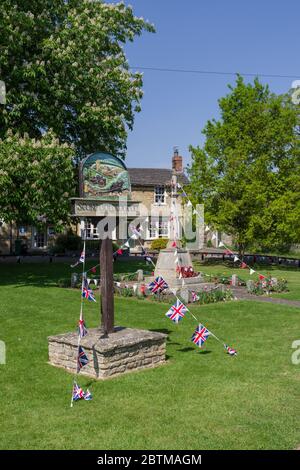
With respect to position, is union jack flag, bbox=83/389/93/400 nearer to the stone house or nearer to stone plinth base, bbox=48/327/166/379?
stone plinth base, bbox=48/327/166/379

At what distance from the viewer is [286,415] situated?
7535mm

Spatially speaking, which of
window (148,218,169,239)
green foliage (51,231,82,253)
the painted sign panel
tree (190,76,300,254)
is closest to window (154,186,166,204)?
window (148,218,169,239)

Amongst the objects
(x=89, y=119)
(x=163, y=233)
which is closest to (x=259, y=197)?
(x=89, y=119)

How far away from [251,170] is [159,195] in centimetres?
2069

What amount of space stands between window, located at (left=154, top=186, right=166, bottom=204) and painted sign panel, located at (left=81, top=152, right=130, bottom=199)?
1617 inches

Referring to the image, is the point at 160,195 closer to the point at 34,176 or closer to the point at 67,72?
the point at 67,72

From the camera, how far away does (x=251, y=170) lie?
32.2m

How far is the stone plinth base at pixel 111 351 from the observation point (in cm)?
924

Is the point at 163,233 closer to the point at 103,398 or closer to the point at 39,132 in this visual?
the point at 39,132

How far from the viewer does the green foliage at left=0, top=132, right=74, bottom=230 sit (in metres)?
19.5

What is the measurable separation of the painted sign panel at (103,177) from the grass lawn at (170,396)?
3.73 metres

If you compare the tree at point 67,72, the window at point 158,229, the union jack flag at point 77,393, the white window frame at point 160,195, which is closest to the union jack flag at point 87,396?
the union jack flag at point 77,393

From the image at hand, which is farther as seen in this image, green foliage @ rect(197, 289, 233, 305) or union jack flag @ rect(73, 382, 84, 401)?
green foliage @ rect(197, 289, 233, 305)

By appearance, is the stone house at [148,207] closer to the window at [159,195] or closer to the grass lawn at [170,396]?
the window at [159,195]
